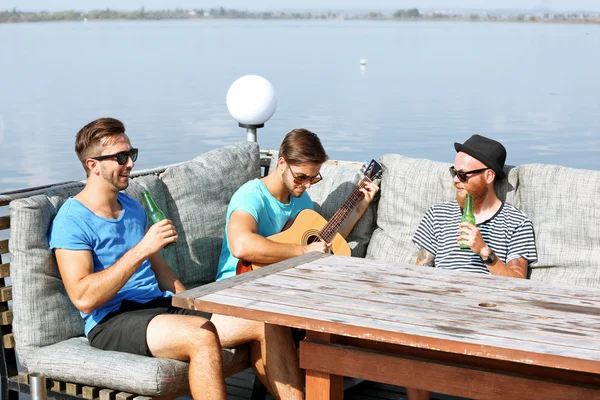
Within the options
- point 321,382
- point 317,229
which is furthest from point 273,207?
point 321,382

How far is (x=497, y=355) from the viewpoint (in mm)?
2488

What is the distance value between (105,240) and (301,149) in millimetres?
921

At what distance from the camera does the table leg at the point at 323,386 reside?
2.86m

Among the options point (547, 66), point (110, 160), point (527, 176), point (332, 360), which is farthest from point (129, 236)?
point (547, 66)

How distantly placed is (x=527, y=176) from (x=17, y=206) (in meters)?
1.99

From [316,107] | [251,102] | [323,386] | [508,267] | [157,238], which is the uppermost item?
[251,102]

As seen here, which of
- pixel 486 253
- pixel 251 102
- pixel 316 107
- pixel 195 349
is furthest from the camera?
pixel 316 107

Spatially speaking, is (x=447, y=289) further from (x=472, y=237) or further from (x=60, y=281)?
(x=60, y=281)

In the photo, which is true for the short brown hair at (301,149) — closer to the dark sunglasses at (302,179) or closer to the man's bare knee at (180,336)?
the dark sunglasses at (302,179)

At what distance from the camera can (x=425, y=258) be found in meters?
4.11

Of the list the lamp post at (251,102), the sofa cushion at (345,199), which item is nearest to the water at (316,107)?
the lamp post at (251,102)

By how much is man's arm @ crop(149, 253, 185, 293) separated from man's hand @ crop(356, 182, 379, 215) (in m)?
1.01

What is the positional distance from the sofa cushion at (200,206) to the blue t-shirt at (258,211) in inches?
7.2

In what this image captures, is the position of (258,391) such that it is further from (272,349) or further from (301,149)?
(301,149)
